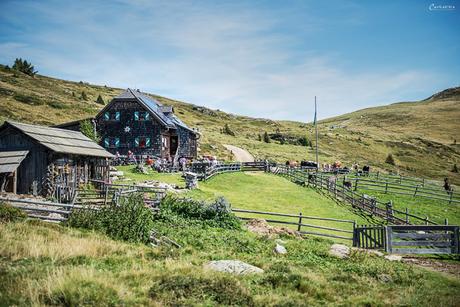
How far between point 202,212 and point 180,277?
31.8 ft

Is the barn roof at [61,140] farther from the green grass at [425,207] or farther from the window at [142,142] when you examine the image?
the green grass at [425,207]

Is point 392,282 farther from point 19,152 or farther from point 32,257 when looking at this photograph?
point 19,152

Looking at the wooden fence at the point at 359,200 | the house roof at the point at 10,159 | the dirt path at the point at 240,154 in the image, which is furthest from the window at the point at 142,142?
the house roof at the point at 10,159

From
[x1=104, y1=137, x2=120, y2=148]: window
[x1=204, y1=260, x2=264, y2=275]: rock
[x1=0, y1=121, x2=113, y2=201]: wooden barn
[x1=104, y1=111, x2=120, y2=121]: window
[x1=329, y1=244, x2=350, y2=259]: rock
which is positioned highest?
[x1=104, y1=111, x2=120, y2=121]: window

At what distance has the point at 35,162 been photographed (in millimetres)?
22641

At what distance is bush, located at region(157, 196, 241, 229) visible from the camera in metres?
18.0

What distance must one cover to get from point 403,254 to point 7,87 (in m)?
75.1

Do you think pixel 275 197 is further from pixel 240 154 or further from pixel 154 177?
pixel 240 154

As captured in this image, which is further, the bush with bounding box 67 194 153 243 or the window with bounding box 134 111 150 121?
the window with bounding box 134 111 150 121

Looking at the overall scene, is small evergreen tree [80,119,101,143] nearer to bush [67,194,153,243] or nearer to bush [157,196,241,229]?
bush [157,196,241,229]

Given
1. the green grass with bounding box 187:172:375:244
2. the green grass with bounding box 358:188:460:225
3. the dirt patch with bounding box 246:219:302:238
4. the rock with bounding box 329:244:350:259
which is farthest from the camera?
the green grass with bounding box 358:188:460:225

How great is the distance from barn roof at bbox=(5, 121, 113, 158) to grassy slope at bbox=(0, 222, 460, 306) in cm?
1032

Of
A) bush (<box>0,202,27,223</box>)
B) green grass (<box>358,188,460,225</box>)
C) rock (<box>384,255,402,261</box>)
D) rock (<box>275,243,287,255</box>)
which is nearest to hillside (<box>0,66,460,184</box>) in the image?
green grass (<box>358,188,460,225</box>)

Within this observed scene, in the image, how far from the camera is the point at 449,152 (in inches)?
3984
